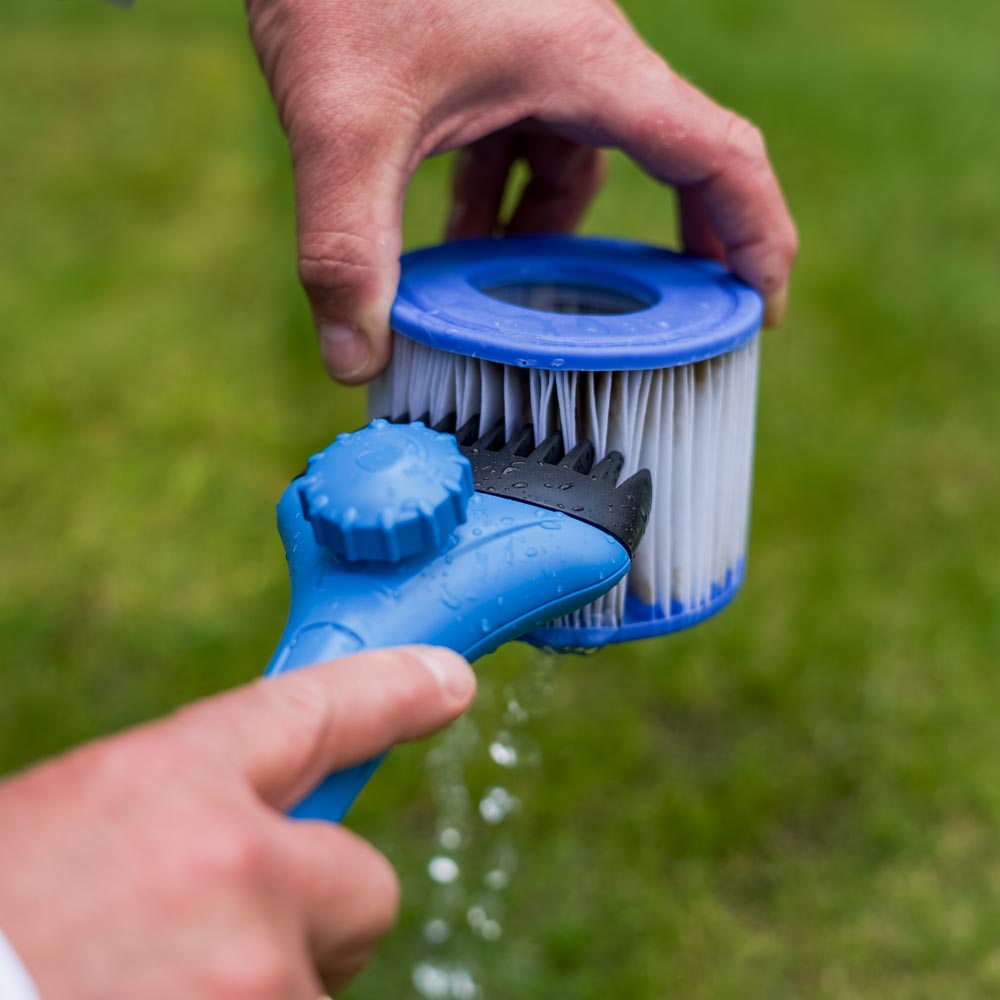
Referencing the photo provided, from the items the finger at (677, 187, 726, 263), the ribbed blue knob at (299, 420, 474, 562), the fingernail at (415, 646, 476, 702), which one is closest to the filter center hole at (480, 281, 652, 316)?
the finger at (677, 187, 726, 263)

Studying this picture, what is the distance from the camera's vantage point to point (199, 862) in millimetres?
427

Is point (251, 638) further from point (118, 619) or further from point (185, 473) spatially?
point (185, 473)

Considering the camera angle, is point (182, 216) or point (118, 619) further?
point (182, 216)

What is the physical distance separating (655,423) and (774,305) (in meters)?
0.26

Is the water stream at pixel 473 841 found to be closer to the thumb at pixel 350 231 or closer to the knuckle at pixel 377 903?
the thumb at pixel 350 231

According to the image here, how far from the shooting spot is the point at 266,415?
6.67 ft

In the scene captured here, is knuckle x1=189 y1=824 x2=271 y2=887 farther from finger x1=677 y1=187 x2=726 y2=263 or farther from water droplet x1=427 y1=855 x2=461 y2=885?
water droplet x1=427 y1=855 x2=461 y2=885

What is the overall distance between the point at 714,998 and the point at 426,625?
2.69 feet

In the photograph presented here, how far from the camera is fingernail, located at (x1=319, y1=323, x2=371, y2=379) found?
2.77ft

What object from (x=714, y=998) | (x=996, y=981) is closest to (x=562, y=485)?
(x=714, y=998)

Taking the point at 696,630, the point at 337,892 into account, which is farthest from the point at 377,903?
the point at 696,630

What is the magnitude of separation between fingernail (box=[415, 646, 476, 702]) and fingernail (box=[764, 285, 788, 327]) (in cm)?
55

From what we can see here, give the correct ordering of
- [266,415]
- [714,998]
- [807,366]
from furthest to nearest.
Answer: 1. [807,366]
2. [266,415]
3. [714,998]

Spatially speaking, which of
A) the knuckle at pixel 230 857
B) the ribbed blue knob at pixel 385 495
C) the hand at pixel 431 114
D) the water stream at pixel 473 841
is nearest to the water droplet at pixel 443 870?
the water stream at pixel 473 841
